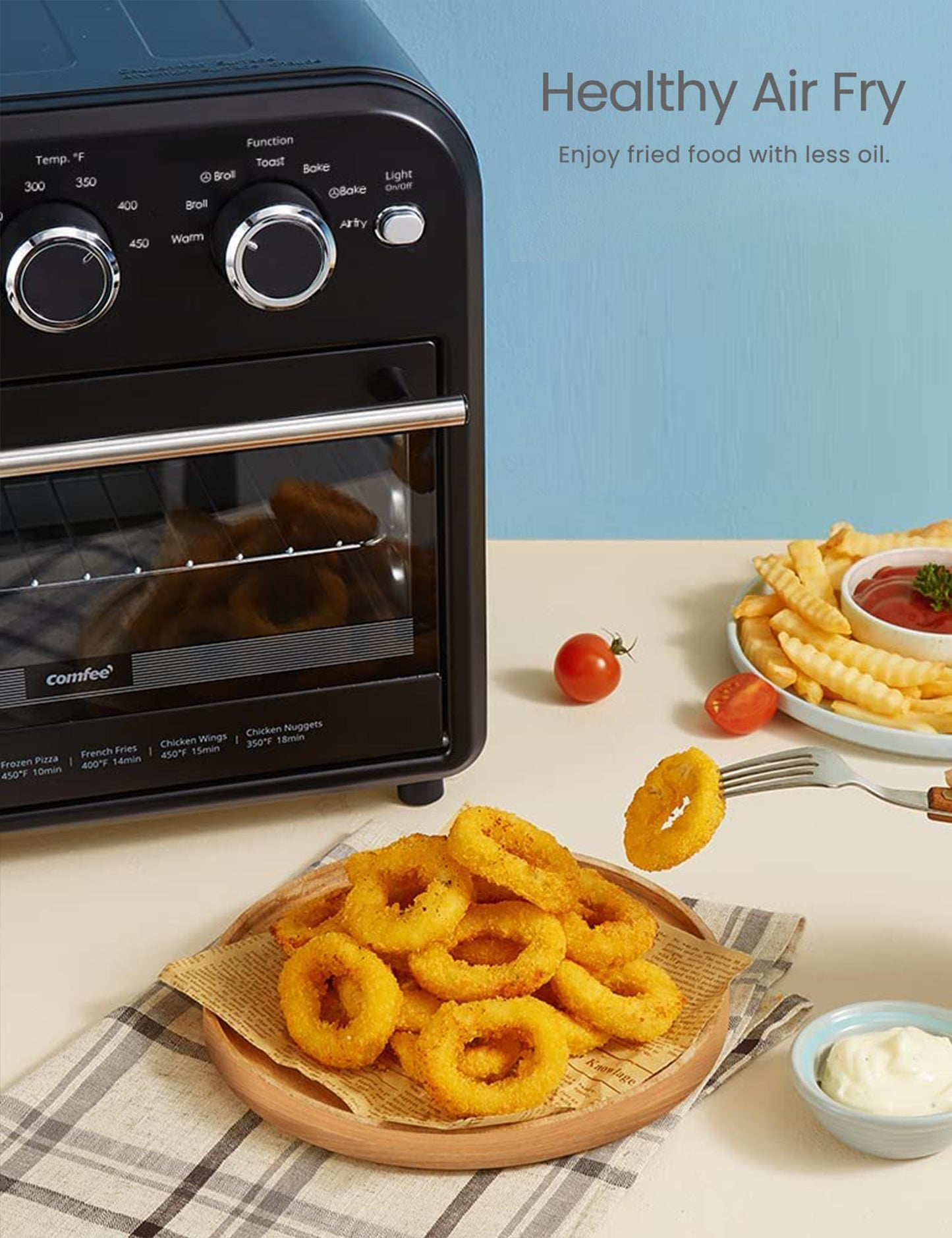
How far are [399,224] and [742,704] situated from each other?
0.59 metres

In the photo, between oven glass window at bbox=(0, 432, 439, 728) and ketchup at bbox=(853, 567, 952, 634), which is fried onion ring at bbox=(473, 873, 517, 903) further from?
ketchup at bbox=(853, 567, 952, 634)

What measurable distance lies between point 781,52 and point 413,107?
714 millimetres

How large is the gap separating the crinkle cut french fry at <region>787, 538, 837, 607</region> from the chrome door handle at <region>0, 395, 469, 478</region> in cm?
54

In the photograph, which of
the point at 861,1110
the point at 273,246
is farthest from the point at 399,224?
the point at 861,1110

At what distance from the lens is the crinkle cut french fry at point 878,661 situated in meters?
1.50

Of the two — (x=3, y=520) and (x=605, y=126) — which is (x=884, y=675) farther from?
(x=3, y=520)

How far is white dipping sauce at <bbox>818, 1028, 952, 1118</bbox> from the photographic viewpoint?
1.00m

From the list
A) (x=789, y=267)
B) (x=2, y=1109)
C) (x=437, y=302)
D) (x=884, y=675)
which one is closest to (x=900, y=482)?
(x=789, y=267)

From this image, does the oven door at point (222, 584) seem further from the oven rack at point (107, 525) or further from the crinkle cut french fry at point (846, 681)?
the crinkle cut french fry at point (846, 681)

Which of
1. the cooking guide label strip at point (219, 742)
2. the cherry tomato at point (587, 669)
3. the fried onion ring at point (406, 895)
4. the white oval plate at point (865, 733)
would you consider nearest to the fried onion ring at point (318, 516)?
the cooking guide label strip at point (219, 742)

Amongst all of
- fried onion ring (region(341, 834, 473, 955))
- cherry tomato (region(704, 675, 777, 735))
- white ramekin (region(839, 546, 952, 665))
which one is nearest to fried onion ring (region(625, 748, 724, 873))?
fried onion ring (region(341, 834, 473, 955))

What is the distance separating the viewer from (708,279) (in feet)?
5.86

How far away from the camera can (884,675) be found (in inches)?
59.3

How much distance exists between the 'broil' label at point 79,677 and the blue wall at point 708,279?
27.3 inches
